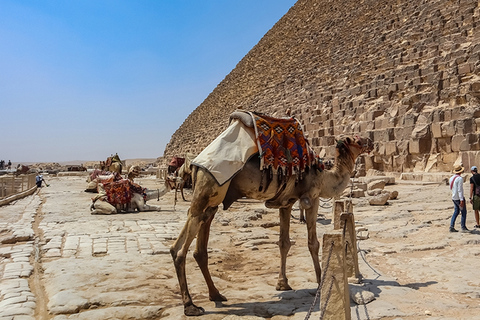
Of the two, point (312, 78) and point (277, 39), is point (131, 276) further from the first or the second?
point (277, 39)

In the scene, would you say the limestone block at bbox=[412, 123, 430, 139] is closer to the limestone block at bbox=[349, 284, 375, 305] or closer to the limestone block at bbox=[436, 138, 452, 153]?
the limestone block at bbox=[436, 138, 452, 153]

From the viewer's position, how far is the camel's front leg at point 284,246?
3906 mm

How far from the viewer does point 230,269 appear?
495cm

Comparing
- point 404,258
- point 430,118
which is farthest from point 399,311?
point 430,118

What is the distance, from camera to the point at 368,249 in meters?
5.40

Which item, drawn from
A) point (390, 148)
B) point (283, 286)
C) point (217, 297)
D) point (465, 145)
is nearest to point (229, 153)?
point (217, 297)

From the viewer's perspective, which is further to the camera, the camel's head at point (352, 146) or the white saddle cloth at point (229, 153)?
the camel's head at point (352, 146)

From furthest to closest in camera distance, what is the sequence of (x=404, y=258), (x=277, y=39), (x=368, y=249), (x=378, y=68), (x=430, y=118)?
(x=277, y=39) < (x=378, y=68) < (x=430, y=118) < (x=368, y=249) < (x=404, y=258)

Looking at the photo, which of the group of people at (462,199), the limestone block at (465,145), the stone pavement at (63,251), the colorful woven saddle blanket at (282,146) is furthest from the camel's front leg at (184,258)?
the limestone block at (465,145)

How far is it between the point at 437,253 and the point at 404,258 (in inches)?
18.7

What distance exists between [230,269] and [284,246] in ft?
3.78

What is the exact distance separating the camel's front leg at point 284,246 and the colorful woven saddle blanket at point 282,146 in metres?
0.56

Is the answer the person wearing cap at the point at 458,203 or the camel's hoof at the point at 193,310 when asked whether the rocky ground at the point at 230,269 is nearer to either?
the camel's hoof at the point at 193,310

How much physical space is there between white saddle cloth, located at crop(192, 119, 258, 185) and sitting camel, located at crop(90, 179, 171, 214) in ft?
21.7
